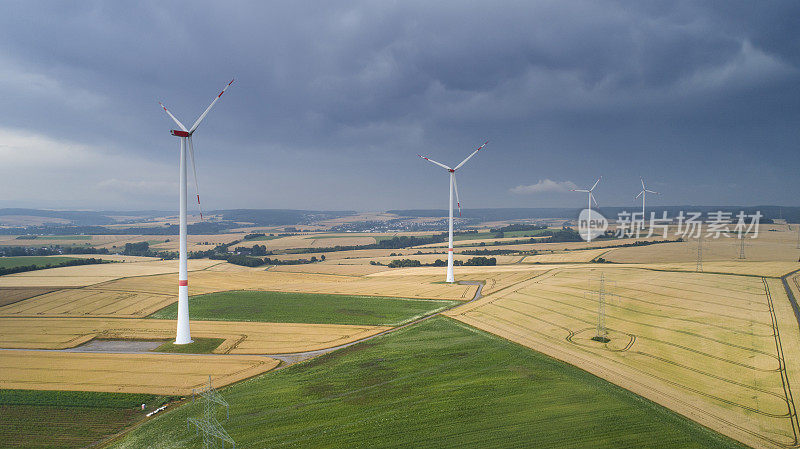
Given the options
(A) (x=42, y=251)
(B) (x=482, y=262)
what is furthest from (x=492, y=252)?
(A) (x=42, y=251)

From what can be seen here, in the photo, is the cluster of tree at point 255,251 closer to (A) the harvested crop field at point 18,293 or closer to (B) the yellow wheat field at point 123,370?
(A) the harvested crop field at point 18,293

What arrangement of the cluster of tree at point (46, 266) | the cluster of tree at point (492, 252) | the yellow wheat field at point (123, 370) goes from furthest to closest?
1. the cluster of tree at point (492, 252)
2. the cluster of tree at point (46, 266)
3. the yellow wheat field at point (123, 370)

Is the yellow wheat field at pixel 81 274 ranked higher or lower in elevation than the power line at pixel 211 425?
higher

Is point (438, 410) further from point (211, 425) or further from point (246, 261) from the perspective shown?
point (246, 261)

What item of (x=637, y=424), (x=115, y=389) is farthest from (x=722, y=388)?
(x=115, y=389)

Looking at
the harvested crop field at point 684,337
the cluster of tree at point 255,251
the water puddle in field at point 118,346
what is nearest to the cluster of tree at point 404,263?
the harvested crop field at point 684,337

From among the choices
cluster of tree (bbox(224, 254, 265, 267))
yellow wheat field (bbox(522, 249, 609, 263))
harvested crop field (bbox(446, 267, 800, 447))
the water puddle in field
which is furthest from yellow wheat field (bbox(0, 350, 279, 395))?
yellow wheat field (bbox(522, 249, 609, 263))

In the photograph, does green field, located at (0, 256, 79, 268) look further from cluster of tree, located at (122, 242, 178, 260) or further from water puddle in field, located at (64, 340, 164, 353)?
water puddle in field, located at (64, 340, 164, 353)
